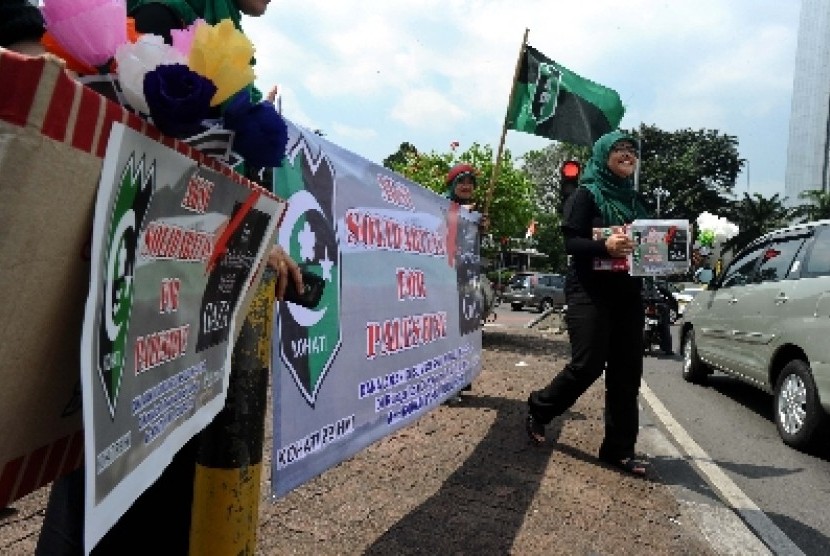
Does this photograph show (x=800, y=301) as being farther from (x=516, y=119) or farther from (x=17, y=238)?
(x=17, y=238)

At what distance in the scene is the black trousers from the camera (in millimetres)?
4047

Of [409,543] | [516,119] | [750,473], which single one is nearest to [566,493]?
[409,543]

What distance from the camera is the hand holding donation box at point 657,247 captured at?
3863 mm

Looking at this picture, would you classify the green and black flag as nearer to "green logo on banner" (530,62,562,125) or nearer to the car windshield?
"green logo on banner" (530,62,562,125)

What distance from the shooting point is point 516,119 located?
6.43 m

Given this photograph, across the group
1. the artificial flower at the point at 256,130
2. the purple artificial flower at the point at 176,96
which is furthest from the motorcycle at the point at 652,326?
the purple artificial flower at the point at 176,96

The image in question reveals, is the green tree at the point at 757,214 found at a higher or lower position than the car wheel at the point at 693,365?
higher

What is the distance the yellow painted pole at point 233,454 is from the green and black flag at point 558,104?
16.5 ft

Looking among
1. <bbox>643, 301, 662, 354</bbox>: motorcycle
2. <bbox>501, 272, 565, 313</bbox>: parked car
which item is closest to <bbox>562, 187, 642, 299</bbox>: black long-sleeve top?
<bbox>643, 301, 662, 354</bbox>: motorcycle

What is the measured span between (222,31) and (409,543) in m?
2.24

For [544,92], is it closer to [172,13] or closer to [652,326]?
[172,13]

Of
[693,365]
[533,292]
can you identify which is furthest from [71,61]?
[533,292]

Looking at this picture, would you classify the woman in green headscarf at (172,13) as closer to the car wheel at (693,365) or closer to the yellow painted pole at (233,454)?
the yellow painted pole at (233,454)

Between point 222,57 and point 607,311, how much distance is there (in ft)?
10.8
